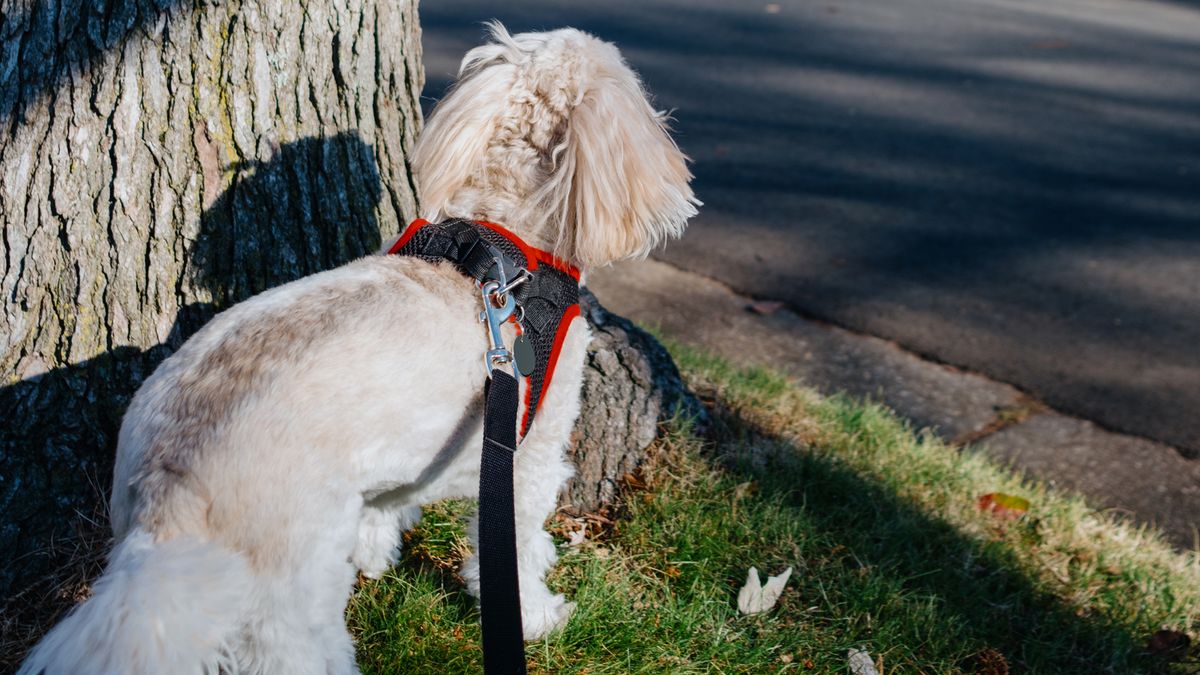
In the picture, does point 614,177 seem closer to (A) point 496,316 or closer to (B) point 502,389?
(A) point 496,316

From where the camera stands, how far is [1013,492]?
3.96 metres

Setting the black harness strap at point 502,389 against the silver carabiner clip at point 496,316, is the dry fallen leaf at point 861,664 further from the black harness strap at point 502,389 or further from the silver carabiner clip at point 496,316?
the silver carabiner clip at point 496,316

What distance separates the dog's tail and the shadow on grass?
1669 millimetres

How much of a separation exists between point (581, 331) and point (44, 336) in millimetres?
1464

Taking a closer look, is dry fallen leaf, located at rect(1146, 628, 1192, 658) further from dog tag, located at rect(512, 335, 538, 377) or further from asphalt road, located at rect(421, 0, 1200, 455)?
dog tag, located at rect(512, 335, 538, 377)

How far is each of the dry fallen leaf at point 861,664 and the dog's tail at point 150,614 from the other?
1.70 meters

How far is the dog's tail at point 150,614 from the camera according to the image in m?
1.84

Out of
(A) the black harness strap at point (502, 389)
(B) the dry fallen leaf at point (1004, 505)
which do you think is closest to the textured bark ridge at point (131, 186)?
(A) the black harness strap at point (502, 389)

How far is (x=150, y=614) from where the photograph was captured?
1.86m

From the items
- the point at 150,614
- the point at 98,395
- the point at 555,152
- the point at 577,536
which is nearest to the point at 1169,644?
the point at 577,536

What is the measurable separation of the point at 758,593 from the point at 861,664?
355 mm

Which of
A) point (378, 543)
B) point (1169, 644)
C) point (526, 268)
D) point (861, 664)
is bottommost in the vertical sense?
point (1169, 644)

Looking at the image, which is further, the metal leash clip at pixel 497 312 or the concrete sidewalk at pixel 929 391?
the concrete sidewalk at pixel 929 391

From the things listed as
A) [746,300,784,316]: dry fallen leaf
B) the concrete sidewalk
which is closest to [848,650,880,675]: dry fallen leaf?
the concrete sidewalk
